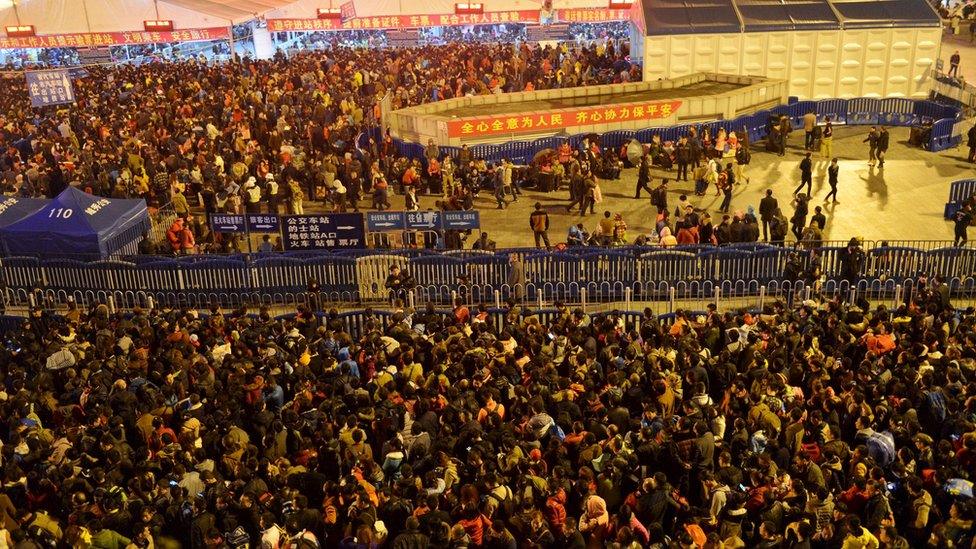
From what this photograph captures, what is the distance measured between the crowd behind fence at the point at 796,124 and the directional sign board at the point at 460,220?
8237 mm

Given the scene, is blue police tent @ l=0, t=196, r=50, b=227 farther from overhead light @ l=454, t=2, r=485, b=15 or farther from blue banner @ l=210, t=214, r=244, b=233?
overhead light @ l=454, t=2, r=485, b=15

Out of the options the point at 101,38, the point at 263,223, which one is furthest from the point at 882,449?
the point at 101,38

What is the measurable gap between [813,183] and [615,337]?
14212 millimetres

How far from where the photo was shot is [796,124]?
3216cm

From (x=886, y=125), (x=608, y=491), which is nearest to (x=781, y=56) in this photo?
(x=886, y=125)

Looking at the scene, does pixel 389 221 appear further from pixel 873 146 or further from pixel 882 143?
pixel 882 143

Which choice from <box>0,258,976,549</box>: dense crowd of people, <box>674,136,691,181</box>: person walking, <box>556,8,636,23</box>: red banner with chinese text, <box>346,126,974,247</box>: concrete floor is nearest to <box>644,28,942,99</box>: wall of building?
<box>346,126,974,247</box>: concrete floor

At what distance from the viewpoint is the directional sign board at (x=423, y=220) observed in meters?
19.1

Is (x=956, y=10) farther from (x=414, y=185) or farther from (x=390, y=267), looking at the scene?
→ (x=390, y=267)

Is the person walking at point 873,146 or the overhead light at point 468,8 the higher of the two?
the overhead light at point 468,8

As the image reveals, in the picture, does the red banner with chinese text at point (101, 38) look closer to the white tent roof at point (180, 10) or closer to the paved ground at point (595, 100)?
the white tent roof at point (180, 10)

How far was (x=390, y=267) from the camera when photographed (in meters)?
18.3

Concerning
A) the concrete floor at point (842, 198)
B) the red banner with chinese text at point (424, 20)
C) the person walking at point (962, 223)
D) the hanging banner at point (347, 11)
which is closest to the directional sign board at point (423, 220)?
the concrete floor at point (842, 198)

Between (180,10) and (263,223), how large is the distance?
32132 mm
